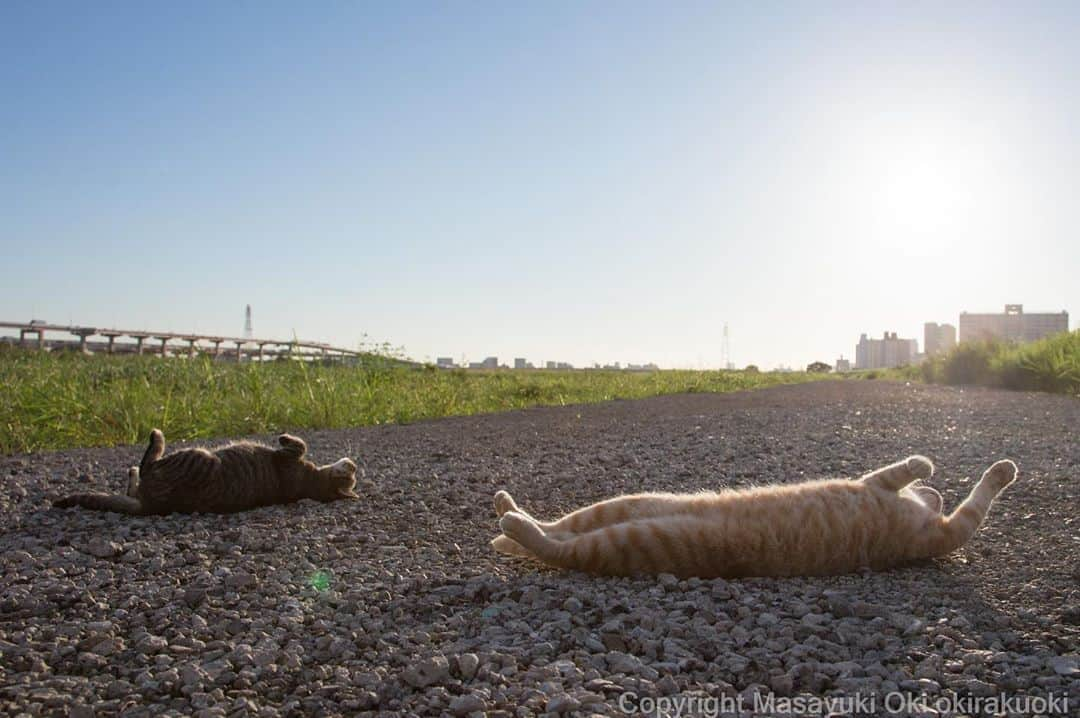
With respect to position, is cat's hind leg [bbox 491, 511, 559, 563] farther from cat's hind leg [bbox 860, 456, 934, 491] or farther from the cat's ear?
the cat's ear

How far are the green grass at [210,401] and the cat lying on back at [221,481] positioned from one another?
3.74 m

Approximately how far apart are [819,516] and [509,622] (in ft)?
4.66

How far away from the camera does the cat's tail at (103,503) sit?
4.25 metres

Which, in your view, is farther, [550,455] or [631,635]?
[550,455]

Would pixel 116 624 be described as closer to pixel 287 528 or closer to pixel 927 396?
pixel 287 528

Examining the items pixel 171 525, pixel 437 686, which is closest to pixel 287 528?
pixel 171 525

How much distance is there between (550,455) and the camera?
6.43m

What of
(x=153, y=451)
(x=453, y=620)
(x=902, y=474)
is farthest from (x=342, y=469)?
(x=902, y=474)

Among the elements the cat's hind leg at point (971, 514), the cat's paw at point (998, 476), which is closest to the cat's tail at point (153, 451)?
the cat's hind leg at point (971, 514)

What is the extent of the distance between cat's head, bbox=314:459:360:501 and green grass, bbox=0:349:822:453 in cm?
401

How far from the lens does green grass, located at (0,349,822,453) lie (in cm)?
770

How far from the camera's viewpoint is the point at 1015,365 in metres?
17.5

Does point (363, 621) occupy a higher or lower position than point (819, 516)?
lower

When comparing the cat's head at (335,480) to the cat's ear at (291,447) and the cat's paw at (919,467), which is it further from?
the cat's paw at (919,467)
